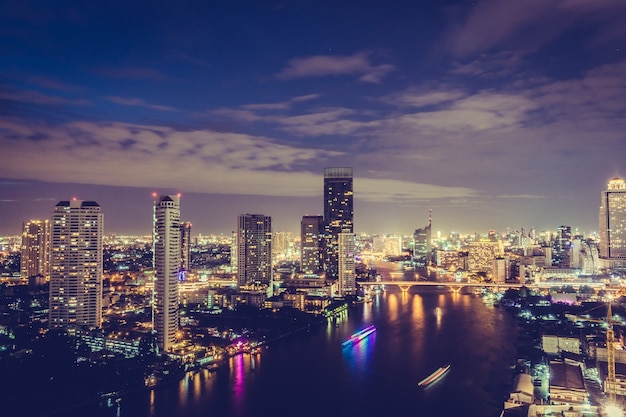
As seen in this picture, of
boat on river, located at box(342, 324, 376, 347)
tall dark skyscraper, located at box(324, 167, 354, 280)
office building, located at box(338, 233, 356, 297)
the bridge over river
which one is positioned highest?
tall dark skyscraper, located at box(324, 167, 354, 280)

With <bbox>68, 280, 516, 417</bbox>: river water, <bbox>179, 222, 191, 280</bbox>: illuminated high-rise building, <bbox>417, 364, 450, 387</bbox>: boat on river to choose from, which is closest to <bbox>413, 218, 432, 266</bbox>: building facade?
<bbox>179, 222, 191, 280</bbox>: illuminated high-rise building

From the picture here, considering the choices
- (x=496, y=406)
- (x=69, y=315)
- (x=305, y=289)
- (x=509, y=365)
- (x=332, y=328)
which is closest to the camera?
(x=496, y=406)

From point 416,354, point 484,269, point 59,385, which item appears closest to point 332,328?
point 416,354

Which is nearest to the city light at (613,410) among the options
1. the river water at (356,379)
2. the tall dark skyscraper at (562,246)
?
the river water at (356,379)

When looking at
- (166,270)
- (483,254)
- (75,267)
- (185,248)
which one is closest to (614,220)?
(483,254)

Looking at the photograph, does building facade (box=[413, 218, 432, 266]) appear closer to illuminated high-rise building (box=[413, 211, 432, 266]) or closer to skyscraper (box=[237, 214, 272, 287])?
illuminated high-rise building (box=[413, 211, 432, 266])

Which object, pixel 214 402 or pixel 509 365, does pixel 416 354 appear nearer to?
pixel 509 365

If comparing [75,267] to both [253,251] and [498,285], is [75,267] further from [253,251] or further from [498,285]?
[498,285]
